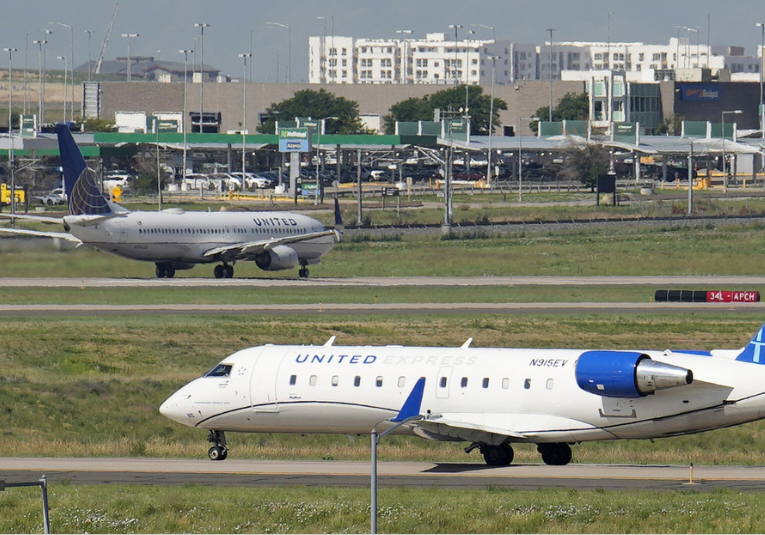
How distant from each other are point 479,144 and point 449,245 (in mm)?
84609

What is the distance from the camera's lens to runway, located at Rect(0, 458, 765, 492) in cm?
3253

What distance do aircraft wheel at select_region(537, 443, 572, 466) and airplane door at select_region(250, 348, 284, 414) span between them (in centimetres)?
764

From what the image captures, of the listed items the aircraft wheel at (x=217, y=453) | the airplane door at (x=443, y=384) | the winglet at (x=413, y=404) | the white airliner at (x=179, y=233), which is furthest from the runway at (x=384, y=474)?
the white airliner at (x=179, y=233)

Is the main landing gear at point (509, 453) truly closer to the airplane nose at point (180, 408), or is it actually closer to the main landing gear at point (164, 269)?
the airplane nose at point (180, 408)

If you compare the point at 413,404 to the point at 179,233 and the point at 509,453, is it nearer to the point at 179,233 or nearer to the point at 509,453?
the point at 509,453

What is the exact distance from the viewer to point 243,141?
7047 inches

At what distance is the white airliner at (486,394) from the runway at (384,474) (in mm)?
1071

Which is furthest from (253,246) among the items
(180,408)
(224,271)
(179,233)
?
(180,408)

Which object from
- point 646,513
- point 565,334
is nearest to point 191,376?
point 565,334

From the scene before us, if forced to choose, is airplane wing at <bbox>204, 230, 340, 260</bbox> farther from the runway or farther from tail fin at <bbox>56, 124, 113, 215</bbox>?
the runway

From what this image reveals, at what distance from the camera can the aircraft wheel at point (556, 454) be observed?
121 ft

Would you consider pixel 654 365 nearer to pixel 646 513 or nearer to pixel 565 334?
pixel 646 513

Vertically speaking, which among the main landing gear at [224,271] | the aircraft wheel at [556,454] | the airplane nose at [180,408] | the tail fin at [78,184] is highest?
the tail fin at [78,184]

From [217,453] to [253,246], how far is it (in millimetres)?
53186
